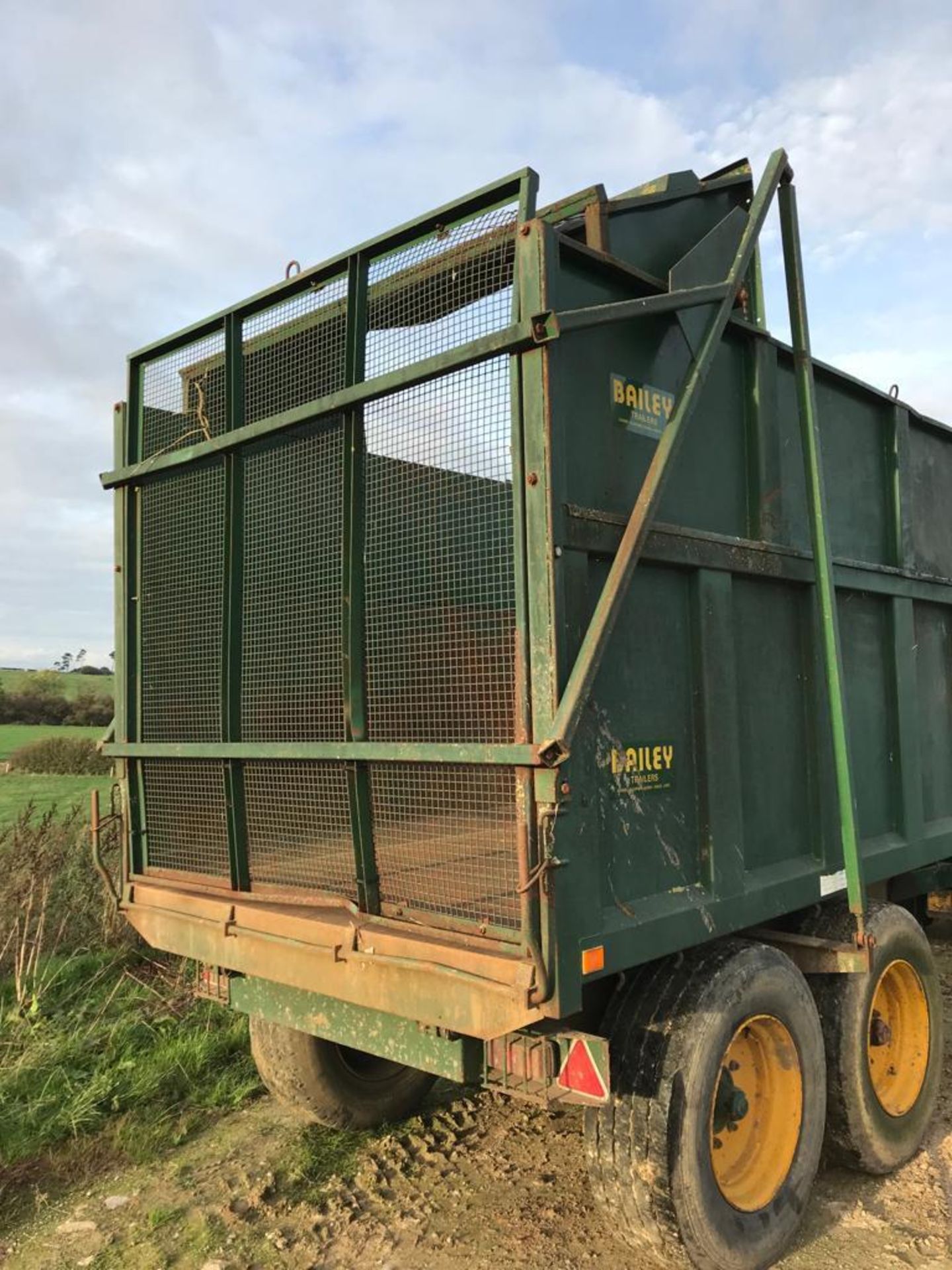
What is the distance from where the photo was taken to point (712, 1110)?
290 centimetres

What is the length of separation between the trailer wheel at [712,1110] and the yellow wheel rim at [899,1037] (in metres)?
0.67

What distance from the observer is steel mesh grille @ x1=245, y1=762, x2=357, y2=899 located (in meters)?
3.14

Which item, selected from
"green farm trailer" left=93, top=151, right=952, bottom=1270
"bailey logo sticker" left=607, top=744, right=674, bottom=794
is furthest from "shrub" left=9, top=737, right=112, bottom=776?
"bailey logo sticker" left=607, top=744, right=674, bottom=794

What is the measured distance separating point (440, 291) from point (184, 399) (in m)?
1.34

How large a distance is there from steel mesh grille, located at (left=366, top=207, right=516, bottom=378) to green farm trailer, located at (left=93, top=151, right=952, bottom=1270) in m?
0.01

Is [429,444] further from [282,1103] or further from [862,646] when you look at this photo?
[282,1103]

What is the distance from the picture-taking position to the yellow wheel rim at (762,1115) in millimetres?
3150

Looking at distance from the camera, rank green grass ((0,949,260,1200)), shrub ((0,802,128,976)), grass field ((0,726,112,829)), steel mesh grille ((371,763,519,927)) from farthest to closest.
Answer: grass field ((0,726,112,829))
shrub ((0,802,128,976))
green grass ((0,949,260,1200))
steel mesh grille ((371,763,519,927))

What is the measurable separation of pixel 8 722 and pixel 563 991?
34695 millimetres

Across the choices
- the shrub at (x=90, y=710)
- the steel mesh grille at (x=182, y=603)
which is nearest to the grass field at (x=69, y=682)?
the shrub at (x=90, y=710)

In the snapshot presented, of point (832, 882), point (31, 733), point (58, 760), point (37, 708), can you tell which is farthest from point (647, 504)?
point (37, 708)

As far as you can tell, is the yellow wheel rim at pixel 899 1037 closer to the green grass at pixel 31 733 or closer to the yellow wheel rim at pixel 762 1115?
the yellow wheel rim at pixel 762 1115

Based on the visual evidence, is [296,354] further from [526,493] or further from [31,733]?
[31,733]

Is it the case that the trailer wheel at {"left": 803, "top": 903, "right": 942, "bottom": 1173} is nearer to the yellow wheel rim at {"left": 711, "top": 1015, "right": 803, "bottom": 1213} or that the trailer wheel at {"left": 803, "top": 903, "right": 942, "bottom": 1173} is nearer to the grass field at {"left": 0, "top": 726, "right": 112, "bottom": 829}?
the yellow wheel rim at {"left": 711, "top": 1015, "right": 803, "bottom": 1213}
